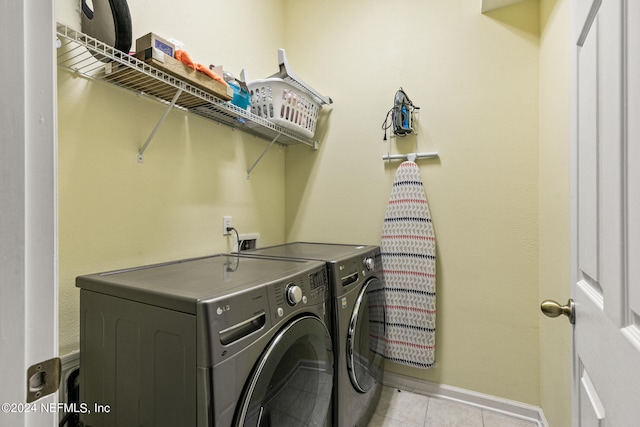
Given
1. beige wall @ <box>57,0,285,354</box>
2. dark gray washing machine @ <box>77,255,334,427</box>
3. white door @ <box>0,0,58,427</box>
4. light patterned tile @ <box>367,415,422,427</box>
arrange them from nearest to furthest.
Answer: white door @ <box>0,0,58,427</box>, dark gray washing machine @ <box>77,255,334,427</box>, beige wall @ <box>57,0,285,354</box>, light patterned tile @ <box>367,415,422,427</box>

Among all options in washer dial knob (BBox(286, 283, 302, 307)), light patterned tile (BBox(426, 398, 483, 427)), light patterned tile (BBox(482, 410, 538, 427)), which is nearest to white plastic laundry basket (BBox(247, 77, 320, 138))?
washer dial knob (BBox(286, 283, 302, 307))

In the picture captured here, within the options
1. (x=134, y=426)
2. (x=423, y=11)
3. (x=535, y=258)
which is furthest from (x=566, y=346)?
(x=423, y=11)

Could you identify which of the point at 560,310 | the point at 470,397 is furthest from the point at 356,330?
the point at 470,397

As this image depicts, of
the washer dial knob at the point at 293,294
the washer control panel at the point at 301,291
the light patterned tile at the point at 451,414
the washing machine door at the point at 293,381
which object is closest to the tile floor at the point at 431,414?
the light patterned tile at the point at 451,414

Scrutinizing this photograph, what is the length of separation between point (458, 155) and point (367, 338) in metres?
1.19

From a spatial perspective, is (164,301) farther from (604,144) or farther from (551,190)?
(551,190)

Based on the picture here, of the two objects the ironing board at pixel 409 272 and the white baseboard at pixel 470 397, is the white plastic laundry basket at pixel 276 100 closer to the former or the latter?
the ironing board at pixel 409 272

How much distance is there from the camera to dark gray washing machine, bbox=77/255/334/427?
2.46ft

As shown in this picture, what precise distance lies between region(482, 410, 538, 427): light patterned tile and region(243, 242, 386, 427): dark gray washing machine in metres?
0.59

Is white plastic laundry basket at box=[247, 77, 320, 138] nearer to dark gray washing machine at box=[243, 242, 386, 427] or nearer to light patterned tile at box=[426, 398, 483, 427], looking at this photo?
dark gray washing machine at box=[243, 242, 386, 427]

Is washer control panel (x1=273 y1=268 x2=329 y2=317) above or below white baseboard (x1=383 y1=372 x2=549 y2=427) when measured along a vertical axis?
above

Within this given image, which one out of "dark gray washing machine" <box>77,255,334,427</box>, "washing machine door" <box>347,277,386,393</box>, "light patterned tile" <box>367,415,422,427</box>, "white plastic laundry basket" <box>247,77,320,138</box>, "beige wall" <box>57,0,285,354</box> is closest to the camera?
"dark gray washing machine" <box>77,255,334,427</box>

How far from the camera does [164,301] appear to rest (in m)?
0.81

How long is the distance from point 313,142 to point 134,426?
1.82 metres
